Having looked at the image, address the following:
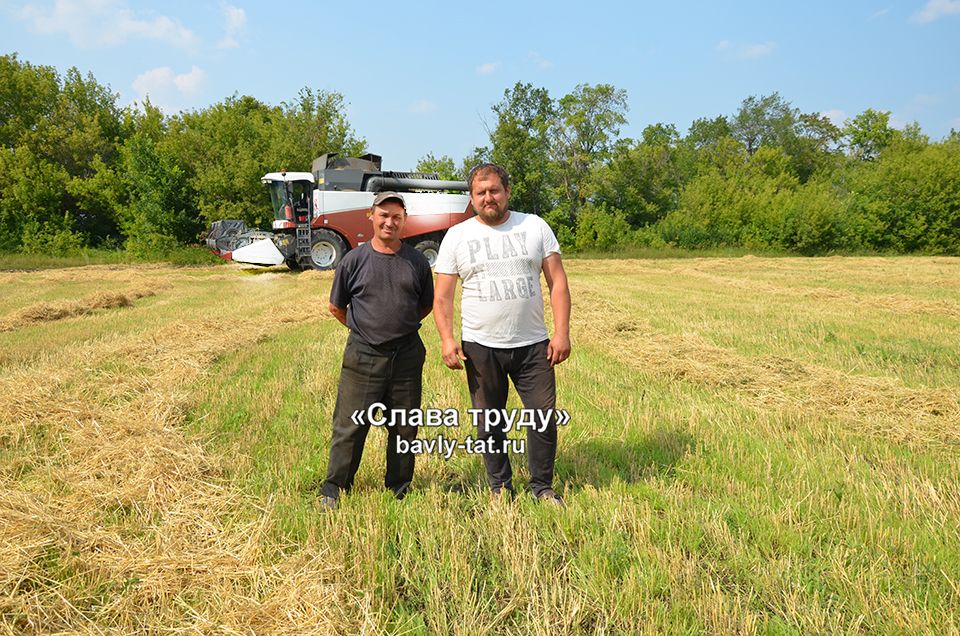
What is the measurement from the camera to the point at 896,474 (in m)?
3.46

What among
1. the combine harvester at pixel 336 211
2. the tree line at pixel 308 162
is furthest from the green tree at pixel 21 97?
the combine harvester at pixel 336 211

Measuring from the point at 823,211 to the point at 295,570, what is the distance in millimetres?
38709

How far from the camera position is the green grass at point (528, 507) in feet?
7.25

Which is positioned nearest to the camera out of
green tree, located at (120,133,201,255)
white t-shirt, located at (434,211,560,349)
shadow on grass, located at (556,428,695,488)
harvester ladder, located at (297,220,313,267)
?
white t-shirt, located at (434,211,560,349)

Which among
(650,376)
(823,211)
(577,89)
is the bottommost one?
(650,376)

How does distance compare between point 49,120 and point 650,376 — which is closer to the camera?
point 650,376

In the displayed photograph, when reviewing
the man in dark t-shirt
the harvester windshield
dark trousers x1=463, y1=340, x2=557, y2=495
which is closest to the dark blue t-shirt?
the man in dark t-shirt

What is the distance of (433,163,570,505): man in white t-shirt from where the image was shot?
3.06 metres

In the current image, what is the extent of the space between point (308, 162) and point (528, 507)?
3416 centimetres

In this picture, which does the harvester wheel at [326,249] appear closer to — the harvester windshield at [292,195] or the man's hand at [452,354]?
the harvester windshield at [292,195]

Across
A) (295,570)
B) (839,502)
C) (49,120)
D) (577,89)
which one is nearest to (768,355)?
(839,502)

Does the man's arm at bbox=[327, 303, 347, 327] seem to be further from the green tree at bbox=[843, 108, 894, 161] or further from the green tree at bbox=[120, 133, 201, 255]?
the green tree at bbox=[843, 108, 894, 161]

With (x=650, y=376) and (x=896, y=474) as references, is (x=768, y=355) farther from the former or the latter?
(x=896, y=474)

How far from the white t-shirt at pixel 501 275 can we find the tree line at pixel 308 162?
30859 mm
